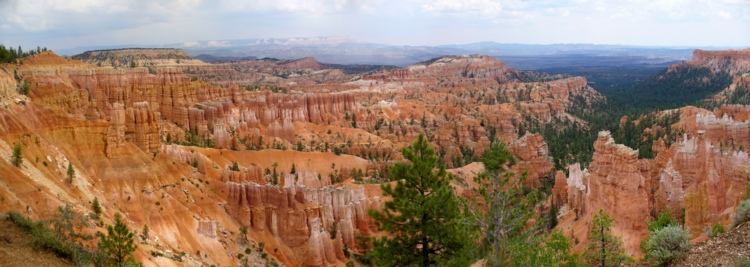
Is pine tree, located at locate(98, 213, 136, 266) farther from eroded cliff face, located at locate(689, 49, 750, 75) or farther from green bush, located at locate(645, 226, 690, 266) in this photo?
eroded cliff face, located at locate(689, 49, 750, 75)

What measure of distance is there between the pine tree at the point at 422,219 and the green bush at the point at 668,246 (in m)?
4.54

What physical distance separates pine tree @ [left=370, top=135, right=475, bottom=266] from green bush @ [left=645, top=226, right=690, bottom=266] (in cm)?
454

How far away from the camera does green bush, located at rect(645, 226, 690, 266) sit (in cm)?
1452

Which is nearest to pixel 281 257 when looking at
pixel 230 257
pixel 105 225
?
pixel 230 257

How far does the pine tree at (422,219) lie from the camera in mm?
16406

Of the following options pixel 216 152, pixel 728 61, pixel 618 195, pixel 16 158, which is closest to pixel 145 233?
pixel 16 158

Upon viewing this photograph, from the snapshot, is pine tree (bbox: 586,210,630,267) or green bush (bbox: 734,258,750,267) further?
pine tree (bbox: 586,210,630,267)

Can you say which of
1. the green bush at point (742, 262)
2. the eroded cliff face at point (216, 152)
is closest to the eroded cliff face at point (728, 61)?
the eroded cliff face at point (216, 152)

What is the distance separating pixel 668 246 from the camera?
14883mm


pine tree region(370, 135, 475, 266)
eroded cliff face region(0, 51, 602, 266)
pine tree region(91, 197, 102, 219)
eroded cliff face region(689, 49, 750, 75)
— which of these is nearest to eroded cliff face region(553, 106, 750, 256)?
pine tree region(370, 135, 475, 266)

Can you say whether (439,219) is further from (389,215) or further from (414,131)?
(414,131)

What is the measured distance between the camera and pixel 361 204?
35.6 metres

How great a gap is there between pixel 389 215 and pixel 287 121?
1993 inches

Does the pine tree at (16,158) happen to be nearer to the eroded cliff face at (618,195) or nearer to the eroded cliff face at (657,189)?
the eroded cliff face at (618,195)
